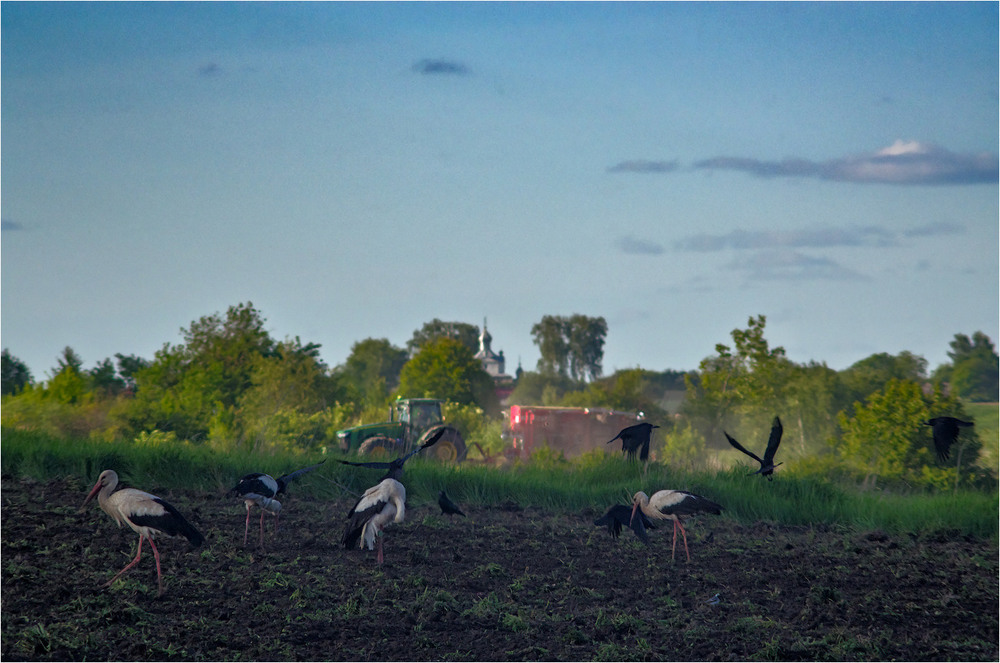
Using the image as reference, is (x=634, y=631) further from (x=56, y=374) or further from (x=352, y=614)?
(x=56, y=374)

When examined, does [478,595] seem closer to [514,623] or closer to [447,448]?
[514,623]

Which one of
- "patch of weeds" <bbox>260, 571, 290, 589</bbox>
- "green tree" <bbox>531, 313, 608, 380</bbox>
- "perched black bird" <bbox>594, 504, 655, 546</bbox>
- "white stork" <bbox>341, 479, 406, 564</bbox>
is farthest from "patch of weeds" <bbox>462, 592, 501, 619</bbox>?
"green tree" <bbox>531, 313, 608, 380</bbox>

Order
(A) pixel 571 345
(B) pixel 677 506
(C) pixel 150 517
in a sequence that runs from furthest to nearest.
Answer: (A) pixel 571 345 → (B) pixel 677 506 → (C) pixel 150 517

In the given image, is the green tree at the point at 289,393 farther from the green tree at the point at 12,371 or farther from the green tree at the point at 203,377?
the green tree at the point at 12,371

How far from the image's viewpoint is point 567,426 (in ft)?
101

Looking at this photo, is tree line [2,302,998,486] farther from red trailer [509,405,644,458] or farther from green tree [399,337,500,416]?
red trailer [509,405,644,458]

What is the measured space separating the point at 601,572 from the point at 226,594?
3.52 meters

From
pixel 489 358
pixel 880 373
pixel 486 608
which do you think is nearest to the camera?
pixel 486 608

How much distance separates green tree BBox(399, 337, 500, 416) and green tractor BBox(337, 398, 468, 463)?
65.6ft

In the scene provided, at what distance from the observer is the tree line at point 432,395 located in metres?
22.6

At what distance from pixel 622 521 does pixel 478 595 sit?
259 cm

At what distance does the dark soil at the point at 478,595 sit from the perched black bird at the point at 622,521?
19cm

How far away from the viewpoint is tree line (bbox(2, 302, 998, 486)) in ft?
74.0

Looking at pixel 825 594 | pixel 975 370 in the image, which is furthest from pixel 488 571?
pixel 975 370
